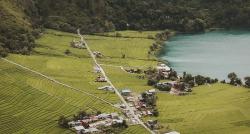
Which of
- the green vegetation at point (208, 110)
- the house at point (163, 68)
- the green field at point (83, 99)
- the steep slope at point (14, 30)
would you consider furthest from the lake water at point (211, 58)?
the steep slope at point (14, 30)

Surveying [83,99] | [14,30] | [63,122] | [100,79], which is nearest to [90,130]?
[63,122]

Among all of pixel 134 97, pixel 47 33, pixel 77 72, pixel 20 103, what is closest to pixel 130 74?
pixel 77 72

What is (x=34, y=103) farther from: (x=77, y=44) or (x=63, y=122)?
(x=77, y=44)

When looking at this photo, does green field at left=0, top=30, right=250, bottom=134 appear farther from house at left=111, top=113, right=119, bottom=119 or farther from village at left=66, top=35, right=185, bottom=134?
house at left=111, top=113, right=119, bottom=119

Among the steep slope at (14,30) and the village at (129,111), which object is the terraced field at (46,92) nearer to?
the village at (129,111)

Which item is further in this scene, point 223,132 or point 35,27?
point 35,27

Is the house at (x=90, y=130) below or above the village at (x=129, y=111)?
below

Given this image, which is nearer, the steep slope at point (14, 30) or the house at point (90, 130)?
the house at point (90, 130)

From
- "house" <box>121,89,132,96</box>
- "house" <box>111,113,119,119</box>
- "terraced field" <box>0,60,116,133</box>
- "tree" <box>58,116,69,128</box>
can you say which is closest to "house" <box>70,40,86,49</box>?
"terraced field" <box>0,60,116,133</box>

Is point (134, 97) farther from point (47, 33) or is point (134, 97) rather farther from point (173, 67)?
point (47, 33)
